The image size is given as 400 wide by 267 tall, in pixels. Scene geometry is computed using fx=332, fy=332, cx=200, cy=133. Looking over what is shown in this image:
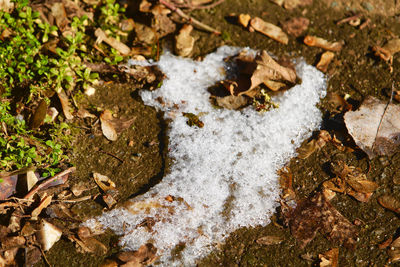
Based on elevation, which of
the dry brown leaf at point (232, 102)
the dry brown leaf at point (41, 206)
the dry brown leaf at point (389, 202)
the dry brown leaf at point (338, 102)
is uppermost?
the dry brown leaf at point (338, 102)

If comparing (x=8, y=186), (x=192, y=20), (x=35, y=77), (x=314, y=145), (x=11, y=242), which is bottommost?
(x=11, y=242)

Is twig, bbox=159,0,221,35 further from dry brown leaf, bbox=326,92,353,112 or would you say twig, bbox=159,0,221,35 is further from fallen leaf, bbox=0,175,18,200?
fallen leaf, bbox=0,175,18,200

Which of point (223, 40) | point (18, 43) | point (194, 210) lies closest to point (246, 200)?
point (194, 210)

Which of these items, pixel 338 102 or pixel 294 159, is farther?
pixel 338 102

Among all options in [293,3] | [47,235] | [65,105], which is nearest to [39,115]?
[65,105]

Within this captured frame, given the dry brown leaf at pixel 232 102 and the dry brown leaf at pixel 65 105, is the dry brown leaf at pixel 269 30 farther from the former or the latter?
the dry brown leaf at pixel 65 105

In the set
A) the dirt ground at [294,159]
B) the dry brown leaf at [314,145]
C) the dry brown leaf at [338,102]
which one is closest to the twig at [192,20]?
the dirt ground at [294,159]

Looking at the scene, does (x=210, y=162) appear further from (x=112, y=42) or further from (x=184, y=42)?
(x=112, y=42)

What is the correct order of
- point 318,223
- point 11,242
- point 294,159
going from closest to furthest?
point 11,242
point 318,223
point 294,159
